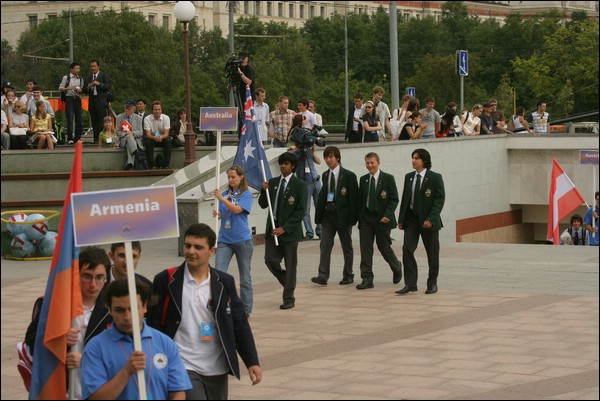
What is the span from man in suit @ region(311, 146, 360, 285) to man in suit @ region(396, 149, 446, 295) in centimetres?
86

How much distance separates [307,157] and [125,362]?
14288 millimetres

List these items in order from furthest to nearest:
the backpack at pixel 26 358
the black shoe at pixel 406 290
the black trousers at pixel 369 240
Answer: the black trousers at pixel 369 240
the black shoe at pixel 406 290
the backpack at pixel 26 358

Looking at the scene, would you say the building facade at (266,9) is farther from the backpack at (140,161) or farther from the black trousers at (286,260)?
the black trousers at (286,260)

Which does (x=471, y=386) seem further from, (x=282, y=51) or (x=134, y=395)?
(x=282, y=51)

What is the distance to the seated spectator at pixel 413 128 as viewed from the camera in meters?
24.7

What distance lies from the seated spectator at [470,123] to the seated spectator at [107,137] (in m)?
8.67

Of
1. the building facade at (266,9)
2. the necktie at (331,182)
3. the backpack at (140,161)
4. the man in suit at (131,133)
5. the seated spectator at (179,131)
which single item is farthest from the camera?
the seated spectator at (179,131)

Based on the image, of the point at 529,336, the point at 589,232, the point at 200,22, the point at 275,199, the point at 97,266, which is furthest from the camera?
the point at 200,22

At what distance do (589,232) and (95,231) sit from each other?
17.1 meters

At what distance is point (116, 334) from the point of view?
580 cm

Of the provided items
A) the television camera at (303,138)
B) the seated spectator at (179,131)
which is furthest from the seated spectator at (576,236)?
the seated spectator at (179,131)

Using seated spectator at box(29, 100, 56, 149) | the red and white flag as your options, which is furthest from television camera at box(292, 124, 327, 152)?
seated spectator at box(29, 100, 56, 149)

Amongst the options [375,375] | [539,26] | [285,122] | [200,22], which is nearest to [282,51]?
[200,22]

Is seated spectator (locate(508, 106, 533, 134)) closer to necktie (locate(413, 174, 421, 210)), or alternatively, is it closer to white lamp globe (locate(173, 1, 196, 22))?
white lamp globe (locate(173, 1, 196, 22))
